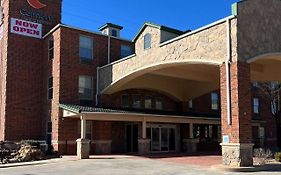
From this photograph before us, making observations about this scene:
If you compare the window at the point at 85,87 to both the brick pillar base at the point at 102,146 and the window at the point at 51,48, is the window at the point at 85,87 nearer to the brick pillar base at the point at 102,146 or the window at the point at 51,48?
the window at the point at 51,48

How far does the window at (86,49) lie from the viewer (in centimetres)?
2925

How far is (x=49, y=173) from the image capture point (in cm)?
1659

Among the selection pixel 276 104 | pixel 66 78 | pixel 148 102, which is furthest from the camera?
pixel 276 104

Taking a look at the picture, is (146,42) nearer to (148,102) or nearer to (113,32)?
(148,102)

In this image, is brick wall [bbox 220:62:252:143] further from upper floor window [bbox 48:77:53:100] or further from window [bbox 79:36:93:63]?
upper floor window [bbox 48:77:53:100]

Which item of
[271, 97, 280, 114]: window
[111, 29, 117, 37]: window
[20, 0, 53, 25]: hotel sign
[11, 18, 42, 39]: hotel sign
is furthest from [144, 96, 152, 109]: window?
[271, 97, 280, 114]: window

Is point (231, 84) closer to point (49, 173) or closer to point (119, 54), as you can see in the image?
Result: point (49, 173)

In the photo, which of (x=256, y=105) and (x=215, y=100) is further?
(x=256, y=105)

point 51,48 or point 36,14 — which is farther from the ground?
point 36,14

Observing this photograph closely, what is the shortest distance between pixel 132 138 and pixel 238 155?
47.0ft

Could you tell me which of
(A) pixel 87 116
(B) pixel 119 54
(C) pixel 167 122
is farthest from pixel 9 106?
(C) pixel 167 122

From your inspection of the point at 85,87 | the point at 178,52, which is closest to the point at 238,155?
the point at 178,52

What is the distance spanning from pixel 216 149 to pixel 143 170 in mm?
20379

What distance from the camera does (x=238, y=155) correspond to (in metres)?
16.9
